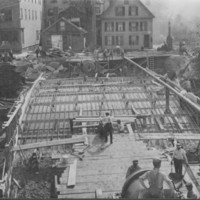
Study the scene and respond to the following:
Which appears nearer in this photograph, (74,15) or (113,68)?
(113,68)

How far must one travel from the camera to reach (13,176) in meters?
14.4

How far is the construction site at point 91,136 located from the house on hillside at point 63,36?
31.6 metres

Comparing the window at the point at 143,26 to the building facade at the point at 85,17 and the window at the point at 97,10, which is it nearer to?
the building facade at the point at 85,17

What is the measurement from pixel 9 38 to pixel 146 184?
52.8 metres

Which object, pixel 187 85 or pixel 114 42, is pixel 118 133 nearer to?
pixel 187 85

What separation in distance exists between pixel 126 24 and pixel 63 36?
477 inches

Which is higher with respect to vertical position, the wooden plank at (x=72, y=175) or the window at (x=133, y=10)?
the window at (x=133, y=10)

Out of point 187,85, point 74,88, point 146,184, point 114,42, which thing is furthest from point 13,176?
point 114,42

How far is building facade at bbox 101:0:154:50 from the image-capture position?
221 ft

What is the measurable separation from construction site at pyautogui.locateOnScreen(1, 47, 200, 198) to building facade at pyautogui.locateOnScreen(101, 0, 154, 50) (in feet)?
125

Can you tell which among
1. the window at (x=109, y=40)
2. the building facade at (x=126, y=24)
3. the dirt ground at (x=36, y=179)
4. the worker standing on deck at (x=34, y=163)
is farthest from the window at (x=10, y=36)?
the worker standing on deck at (x=34, y=163)

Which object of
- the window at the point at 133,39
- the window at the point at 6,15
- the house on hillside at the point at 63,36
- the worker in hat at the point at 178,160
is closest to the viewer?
the worker in hat at the point at 178,160

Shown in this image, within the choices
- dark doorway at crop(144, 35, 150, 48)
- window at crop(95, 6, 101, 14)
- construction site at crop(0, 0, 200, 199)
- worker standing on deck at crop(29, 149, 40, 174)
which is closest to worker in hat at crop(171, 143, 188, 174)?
construction site at crop(0, 0, 200, 199)

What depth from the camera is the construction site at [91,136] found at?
12.2 meters
